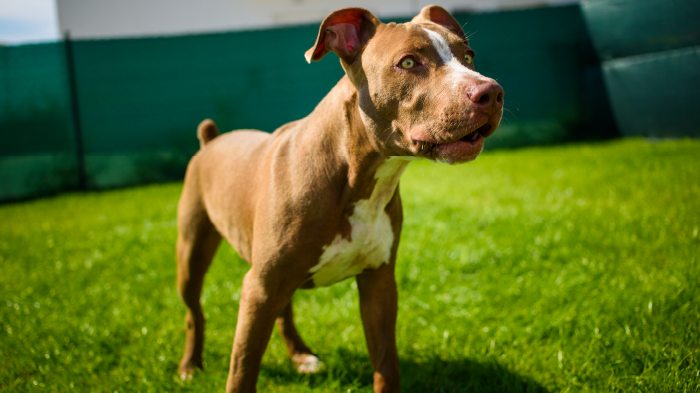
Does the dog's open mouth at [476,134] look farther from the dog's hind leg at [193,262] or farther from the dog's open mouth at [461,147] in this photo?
the dog's hind leg at [193,262]

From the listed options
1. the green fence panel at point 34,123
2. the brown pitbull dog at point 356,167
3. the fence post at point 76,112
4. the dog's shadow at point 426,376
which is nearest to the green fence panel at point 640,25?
the brown pitbull dog at point 356,167

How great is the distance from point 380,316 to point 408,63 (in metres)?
1.18

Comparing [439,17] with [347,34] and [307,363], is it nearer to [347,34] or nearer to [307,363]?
[347,34]

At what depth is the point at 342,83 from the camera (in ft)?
7.07

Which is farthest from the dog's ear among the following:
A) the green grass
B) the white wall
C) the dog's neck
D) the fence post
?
the white wall

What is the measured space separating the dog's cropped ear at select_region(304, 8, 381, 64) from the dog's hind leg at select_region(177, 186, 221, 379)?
1256 millimetres

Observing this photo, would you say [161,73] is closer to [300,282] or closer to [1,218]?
[1,218]

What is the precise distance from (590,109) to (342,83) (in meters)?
8.71

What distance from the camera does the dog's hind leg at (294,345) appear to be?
281 cm

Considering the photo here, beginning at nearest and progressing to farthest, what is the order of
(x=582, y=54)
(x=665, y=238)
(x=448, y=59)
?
(x=448, y=59) < (x=665, y=238) < (x=582, y=54)

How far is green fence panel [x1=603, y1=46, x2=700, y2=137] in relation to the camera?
7129mm

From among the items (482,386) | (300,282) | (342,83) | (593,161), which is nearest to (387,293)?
(300,282)

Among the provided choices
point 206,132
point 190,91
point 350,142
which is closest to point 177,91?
point 190,91

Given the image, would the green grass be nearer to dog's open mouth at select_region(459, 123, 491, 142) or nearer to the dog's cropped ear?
dog's open mouth at select_region(459, 123, 491, 142)
